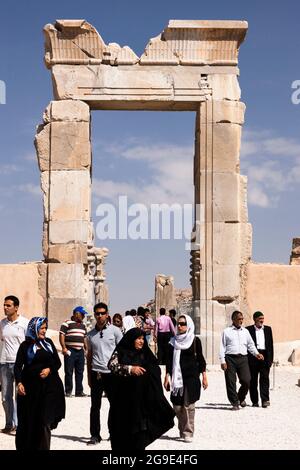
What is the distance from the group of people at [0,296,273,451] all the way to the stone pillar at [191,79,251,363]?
11.0 feet

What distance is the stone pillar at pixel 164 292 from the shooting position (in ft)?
84.6

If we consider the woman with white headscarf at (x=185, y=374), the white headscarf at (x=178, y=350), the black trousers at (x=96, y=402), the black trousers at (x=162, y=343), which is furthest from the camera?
the black trousers at (x=162, y=343)

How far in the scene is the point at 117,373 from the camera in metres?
6.18

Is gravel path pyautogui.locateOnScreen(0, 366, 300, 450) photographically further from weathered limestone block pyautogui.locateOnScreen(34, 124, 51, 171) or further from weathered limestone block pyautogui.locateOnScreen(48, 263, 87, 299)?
weathered limestone block pyautogui.locateOnScreen(34, 124, 51, 171)

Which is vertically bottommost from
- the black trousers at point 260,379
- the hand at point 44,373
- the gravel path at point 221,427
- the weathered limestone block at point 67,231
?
the gravel path at point 221,427

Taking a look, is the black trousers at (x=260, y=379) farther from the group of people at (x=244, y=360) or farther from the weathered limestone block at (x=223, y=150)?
the weathered limestone block at (x=223, y=150)

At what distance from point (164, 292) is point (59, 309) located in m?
11.0

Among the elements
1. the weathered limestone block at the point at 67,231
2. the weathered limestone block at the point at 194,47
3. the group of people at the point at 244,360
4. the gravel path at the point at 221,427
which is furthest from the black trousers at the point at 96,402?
the weathered limestone block at the point at 194,47

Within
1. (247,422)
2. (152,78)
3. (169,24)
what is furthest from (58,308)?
(247,422)

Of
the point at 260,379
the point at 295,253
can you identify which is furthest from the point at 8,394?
the point at 295,253

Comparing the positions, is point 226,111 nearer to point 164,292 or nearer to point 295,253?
point 295,253

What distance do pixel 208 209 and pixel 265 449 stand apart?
28.0 feet

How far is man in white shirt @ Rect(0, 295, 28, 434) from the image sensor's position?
8.23 m
